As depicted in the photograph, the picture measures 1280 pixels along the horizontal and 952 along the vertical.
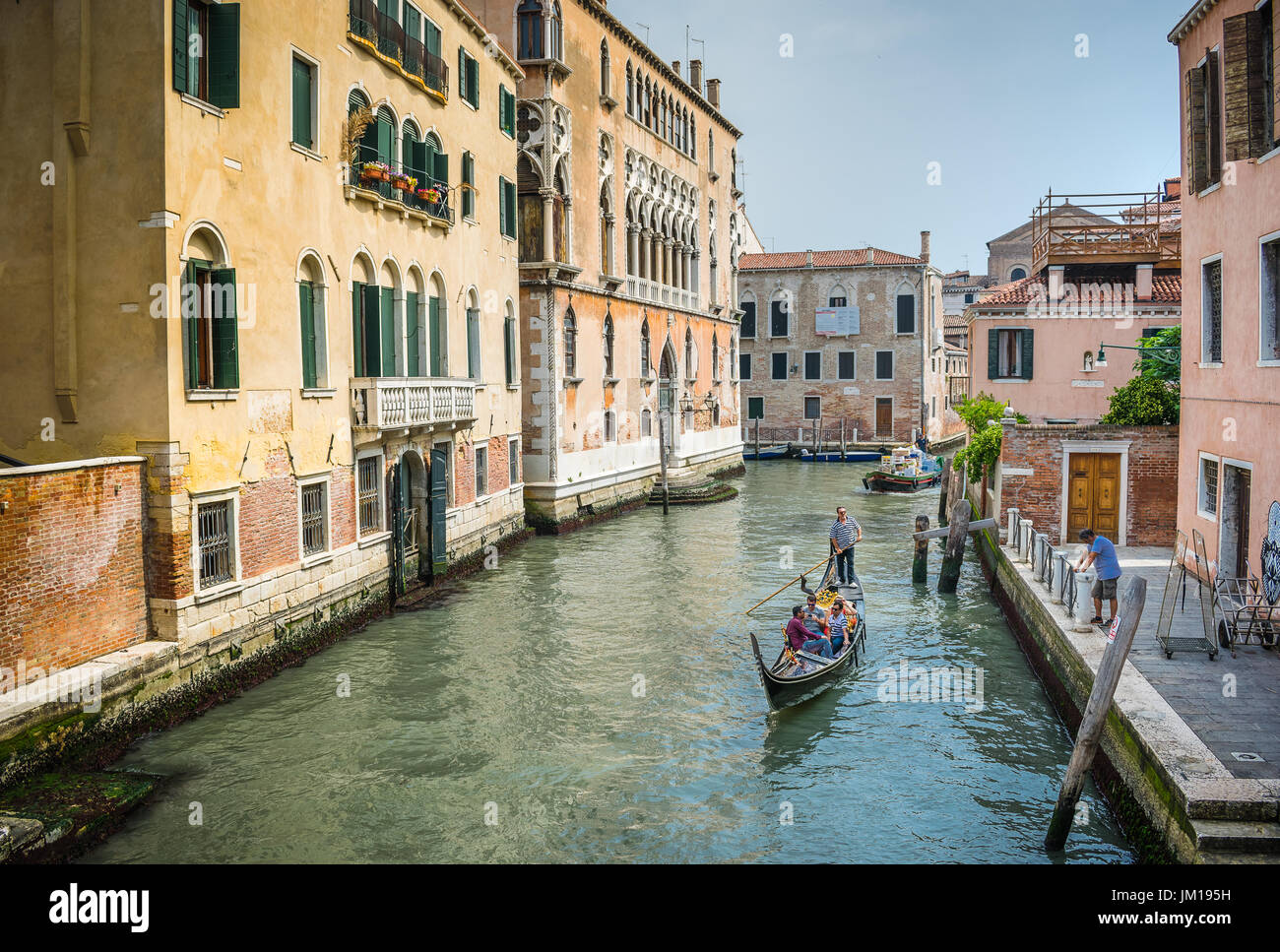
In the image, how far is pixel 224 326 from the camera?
9.87m

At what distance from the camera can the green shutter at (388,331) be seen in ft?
45.2

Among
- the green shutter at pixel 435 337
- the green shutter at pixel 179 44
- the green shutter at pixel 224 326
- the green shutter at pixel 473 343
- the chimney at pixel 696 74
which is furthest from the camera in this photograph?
the chimney at pixel 696 74

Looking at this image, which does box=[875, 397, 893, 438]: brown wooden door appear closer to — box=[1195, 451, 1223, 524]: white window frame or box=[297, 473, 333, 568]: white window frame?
box=[1195, 451, 1223, 524]: white window frame

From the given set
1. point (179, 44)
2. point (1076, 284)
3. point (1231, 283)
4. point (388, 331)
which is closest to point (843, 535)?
point (1231, 283)

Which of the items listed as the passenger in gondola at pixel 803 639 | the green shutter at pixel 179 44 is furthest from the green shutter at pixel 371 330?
the passenger in gondola at pixel 803 639

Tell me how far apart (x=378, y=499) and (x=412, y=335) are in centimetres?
236

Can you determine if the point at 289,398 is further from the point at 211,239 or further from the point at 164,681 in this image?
the point at 164,681

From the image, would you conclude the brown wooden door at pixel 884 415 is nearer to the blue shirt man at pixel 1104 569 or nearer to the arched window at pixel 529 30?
the arched window at pixel 529 30

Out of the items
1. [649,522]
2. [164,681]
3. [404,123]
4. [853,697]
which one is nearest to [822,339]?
[649,522]

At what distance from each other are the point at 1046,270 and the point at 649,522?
911 cm

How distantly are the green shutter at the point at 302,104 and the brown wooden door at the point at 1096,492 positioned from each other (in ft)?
34.5

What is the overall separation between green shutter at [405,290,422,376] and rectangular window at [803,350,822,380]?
27569 mm
